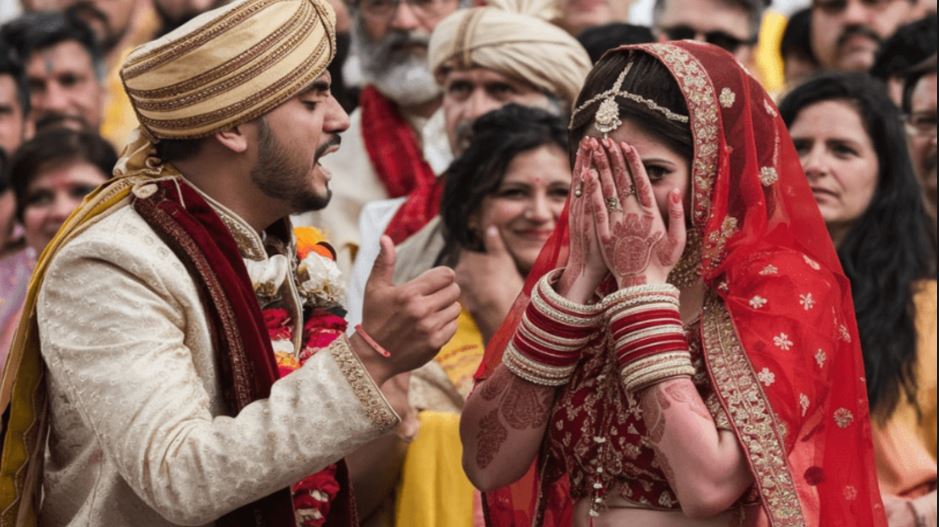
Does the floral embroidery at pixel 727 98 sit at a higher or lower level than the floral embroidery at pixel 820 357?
higher

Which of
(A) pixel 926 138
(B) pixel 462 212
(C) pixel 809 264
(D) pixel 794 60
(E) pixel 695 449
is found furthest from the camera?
(D) pixel 794 60

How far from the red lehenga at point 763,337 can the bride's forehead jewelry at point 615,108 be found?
0.05 metres

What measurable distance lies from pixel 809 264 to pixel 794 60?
185 inches

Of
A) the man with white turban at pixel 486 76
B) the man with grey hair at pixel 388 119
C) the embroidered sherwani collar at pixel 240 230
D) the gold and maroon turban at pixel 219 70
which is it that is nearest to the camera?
the gold and maroon turban at pixel 219 70

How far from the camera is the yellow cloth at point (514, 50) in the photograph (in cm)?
675

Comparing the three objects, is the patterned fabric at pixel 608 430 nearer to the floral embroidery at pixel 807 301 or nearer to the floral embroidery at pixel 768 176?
the floral embroidery at pixel 807 301

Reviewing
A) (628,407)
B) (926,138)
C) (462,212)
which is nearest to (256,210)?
(628,407)

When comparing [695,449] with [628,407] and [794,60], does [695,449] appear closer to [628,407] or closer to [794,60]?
[628,407]

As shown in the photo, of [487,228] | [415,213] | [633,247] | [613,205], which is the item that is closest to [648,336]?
[633,247]

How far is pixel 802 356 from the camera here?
3.70m

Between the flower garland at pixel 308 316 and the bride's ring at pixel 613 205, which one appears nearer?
the bride's ring at pixel 613 205

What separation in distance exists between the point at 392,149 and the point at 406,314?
3.97 m

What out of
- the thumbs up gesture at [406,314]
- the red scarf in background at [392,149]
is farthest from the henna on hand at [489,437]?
the red scarf in background at [392,149]

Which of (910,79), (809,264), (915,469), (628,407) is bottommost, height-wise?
(915,469)
